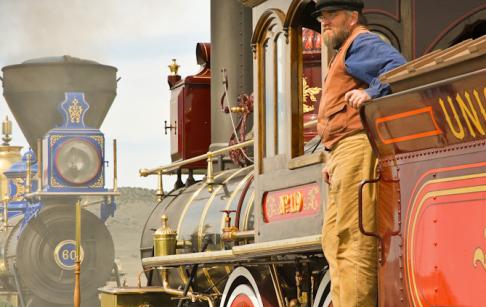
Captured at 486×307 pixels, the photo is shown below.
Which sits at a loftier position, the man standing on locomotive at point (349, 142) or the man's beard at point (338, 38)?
the man's beard at point (338, 38)

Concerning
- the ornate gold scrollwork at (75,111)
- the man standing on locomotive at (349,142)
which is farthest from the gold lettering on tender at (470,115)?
the ornate gold scrollwork at (75,111)

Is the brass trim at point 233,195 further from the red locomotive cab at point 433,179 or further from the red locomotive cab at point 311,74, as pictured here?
the red locomotive cab at point 433,179

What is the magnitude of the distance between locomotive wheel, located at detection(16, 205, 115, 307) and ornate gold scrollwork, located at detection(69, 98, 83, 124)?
217 cm

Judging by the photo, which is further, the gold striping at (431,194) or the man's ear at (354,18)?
the man's ear at (354,18)

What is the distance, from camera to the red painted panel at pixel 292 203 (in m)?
7.33

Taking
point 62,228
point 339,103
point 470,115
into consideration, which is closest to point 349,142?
point 339,103

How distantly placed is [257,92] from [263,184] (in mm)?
576

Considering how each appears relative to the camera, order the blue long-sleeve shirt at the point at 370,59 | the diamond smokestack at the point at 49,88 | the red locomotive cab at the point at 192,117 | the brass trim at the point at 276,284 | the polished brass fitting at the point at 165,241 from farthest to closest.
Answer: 1. the diamond smokestack at the point at 49,88
2. the red locomotive cab at the point at 192,117
3. the polished brass fitting at the point at 165,241
4. the brass trim at the point at 276,284
5. the blue long-sleeve shirt at the point at 370,59

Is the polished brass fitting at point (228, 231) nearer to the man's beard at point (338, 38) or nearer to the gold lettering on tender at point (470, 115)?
the man's beard at point (338, 38)

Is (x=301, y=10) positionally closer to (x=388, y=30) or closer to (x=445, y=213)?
(x=388, y=30)

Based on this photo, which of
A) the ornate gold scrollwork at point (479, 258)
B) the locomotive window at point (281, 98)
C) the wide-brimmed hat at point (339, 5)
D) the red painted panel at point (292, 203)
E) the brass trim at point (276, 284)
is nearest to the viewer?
the ornate gold scrollwork at point (479, 258)

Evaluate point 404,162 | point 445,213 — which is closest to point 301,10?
point 404,162

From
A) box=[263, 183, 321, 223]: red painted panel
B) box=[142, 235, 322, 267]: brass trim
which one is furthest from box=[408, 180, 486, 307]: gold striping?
box=[263, 183, 321, 223]: red painted panel

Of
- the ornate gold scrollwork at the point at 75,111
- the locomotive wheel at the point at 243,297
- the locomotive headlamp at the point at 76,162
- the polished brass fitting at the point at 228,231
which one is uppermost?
the ornate gold scrollwork at the point at 75,111
